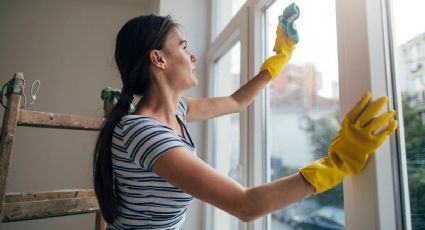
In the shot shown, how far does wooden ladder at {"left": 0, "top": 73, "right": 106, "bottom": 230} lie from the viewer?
1102mm

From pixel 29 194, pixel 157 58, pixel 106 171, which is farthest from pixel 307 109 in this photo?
pixel 29 194

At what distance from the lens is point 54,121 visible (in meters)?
1.26

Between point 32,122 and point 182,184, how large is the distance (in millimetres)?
902

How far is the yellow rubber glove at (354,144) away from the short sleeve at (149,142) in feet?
1.01

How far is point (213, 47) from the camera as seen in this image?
6.16 feet

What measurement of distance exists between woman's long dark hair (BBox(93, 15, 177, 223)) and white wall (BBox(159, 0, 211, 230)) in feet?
3.37

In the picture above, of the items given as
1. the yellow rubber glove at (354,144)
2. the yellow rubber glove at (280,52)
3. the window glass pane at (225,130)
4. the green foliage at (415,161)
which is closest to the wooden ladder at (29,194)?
the window glass pane at (225,130)

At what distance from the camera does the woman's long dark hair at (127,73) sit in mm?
883

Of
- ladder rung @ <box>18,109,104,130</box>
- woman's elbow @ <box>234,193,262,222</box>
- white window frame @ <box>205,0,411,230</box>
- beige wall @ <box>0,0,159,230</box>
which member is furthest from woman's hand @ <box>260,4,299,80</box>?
beige wall @ <box>0,0,159,230</box>

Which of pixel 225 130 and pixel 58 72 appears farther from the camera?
pixel 58 72

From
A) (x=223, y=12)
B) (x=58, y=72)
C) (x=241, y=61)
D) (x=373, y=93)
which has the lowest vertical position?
(x=373, y=93)

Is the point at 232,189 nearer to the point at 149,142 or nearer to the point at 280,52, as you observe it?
the point at 149,142

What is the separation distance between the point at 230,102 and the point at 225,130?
2.35 feet

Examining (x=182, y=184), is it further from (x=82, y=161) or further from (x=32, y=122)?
(x=82, y=161)
